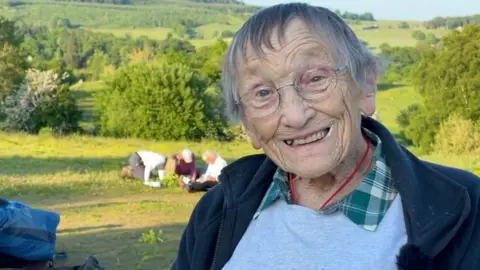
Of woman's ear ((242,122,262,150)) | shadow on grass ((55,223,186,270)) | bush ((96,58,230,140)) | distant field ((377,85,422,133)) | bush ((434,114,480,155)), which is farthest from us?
distant field ((377,85,422,133))

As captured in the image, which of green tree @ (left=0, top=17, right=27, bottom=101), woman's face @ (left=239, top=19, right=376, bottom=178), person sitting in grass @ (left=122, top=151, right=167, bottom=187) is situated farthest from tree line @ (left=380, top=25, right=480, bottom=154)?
woman's face @ (left=239, top=19, right=376, bottom=178)

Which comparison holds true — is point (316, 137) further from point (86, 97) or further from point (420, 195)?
point (86, 97)

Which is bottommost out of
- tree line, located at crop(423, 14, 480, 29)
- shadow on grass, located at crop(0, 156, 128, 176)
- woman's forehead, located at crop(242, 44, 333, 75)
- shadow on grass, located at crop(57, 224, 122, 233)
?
tree line, located at crop(423, 14, 480, 29)

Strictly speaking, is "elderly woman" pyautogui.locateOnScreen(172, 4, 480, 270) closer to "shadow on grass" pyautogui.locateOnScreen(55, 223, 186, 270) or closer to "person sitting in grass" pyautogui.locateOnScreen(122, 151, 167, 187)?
"shadow on grass" pyautogui.locateOnScreen(55, 223, 186, 270)

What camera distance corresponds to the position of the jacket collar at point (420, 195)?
170 cm

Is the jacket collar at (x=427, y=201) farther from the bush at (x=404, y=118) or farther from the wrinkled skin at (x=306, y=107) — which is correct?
the bush at (x=404, y=118)

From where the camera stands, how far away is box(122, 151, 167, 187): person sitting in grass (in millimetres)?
15336

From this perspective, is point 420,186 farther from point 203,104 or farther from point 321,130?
point 203,104

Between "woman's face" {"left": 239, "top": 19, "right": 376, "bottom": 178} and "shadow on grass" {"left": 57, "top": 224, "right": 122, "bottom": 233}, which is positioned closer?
"woman's face" {"left": 239, "top": 19, "right": 376, "bottom": 178}

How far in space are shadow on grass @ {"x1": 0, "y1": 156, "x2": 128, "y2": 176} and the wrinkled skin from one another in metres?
16.0

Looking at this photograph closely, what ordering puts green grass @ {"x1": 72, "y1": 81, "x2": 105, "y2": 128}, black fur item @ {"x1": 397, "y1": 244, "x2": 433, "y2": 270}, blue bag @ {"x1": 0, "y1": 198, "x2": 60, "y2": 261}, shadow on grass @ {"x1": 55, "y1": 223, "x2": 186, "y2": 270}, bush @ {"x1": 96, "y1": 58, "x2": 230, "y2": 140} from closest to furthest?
black fur item @ {"x1": 397, "y1": 244, "x2": 433, "y2": 270} → blue bag @ {"x1": 0, "y1": 198, "x2": 60, "y2": 261} → shadow on grass @ {"x1": 55, "y1": 223, "x2": 186, "y2": 270} → bush @ {"x1": 96, "y1": 58, "x2": 230, "y2": 140} → green grass @ {"x1": 72, "y1": 81, "x2": 105, "y2": 128}

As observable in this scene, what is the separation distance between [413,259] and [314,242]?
0.25 meters

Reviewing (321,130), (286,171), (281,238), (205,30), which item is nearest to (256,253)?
(281,238)

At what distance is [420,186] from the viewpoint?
5.88 ft
